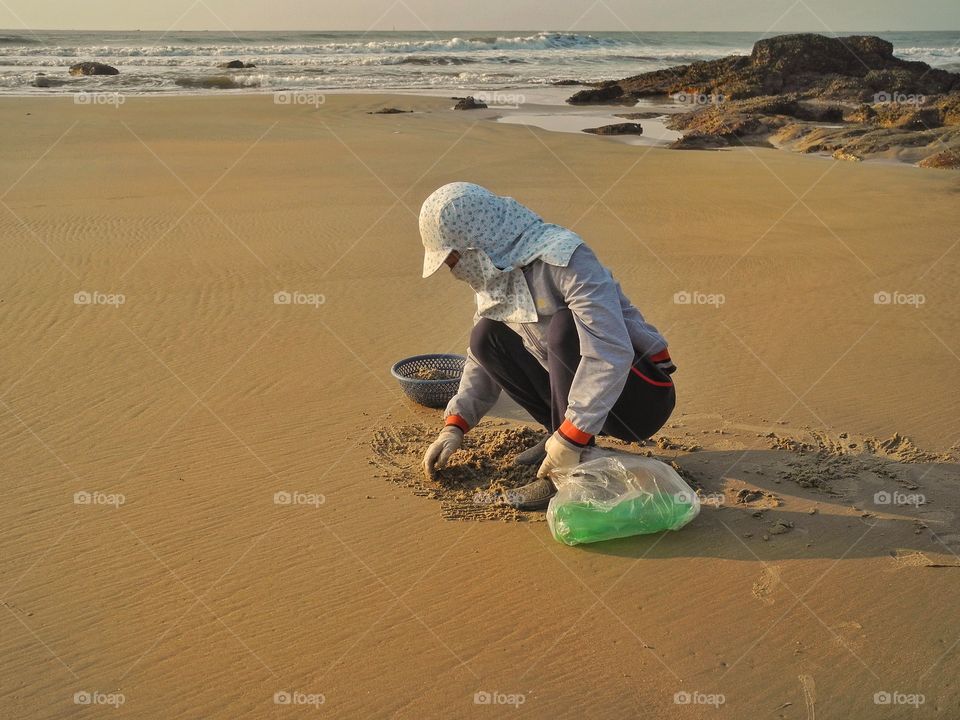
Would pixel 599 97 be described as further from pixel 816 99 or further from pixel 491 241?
pixel 491 241

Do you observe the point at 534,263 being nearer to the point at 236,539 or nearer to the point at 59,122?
the point at 236,539

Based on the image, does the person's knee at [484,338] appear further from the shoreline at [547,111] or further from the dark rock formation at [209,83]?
the dark rock formation at [209,83]

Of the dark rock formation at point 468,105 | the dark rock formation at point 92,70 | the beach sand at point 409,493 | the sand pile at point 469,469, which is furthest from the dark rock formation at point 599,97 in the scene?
the sand pile at point 469,469

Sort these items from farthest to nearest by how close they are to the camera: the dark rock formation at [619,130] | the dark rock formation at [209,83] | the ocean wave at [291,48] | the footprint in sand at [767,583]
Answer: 1. the ocean wave at [291,48]
2. the dark rock formation at [209,83]
3. the dark rock formation at [619,130]
4. the footprint in sand at [767,583]

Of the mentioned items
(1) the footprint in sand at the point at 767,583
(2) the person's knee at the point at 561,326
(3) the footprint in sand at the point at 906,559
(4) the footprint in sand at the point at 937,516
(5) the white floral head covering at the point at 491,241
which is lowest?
(1) the footprint in sand at the point at 767,583

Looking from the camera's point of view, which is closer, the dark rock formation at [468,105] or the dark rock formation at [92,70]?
the dark rock formation at [468,105]

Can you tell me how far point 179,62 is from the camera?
29641 millimetres

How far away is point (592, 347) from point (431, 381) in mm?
1467

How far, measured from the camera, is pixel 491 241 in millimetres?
3293

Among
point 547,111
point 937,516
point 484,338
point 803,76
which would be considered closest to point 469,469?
point 484,338

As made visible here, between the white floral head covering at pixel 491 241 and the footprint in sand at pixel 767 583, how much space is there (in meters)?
1.21

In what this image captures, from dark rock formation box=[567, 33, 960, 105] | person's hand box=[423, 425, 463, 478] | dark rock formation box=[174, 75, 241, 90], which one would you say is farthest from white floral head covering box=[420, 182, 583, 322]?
dark rock formation box=[174, 75, 241, 90]

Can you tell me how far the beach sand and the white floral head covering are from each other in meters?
0.90

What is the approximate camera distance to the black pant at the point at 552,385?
137 inches
